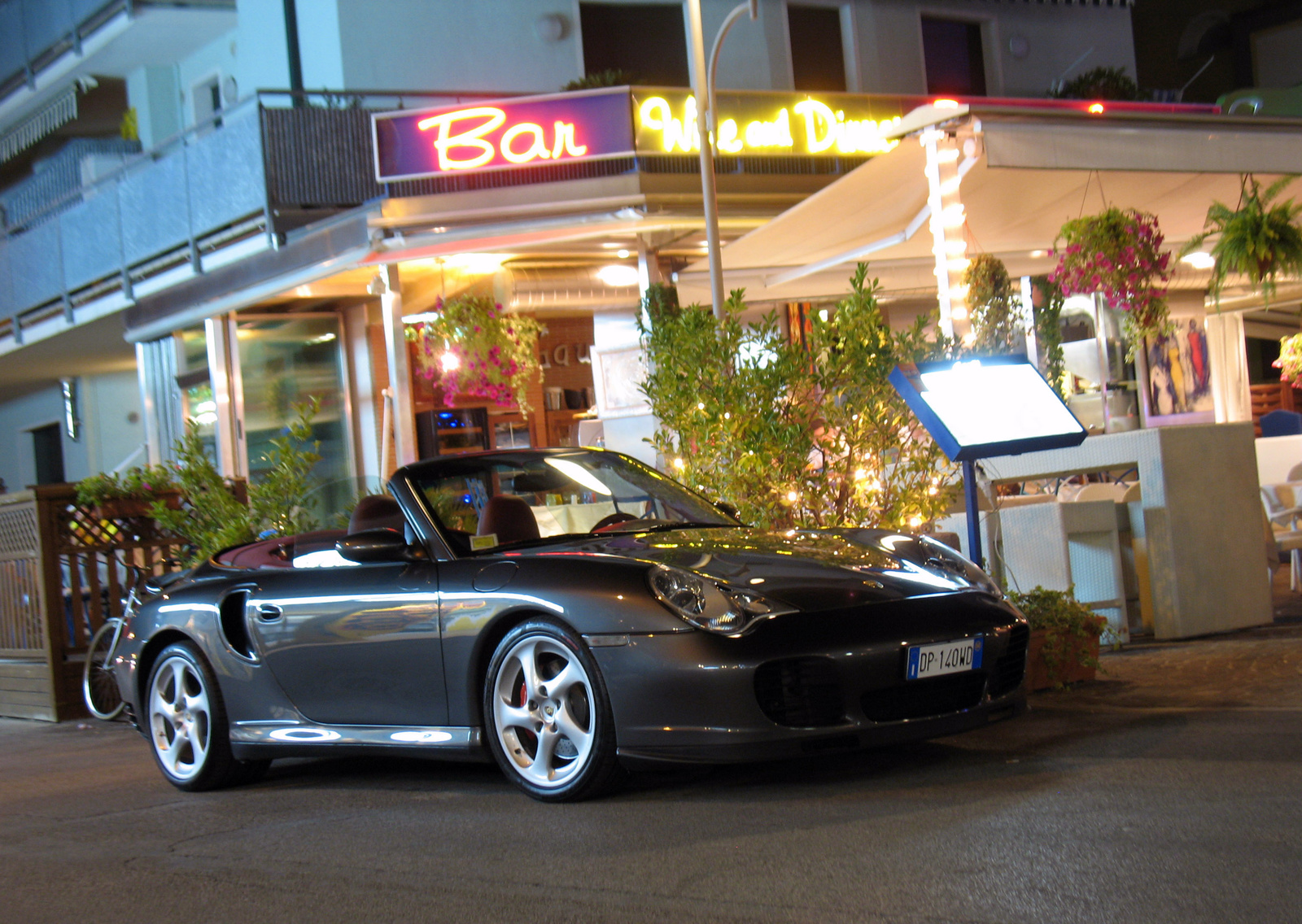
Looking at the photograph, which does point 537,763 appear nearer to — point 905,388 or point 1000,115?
point 905,388

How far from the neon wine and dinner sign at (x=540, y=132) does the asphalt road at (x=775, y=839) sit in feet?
28.5

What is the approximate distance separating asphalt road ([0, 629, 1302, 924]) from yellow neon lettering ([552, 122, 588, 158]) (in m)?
8.65

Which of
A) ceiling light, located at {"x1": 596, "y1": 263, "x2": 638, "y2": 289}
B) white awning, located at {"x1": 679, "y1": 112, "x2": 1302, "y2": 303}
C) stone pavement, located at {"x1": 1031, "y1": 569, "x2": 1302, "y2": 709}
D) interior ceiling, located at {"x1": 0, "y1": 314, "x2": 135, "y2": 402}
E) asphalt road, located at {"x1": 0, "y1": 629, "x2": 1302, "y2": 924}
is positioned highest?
interior ceiling, located at {"x1": 0, "y1": 314, "x2": 135, "y2": 402}

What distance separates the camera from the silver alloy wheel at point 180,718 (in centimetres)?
607

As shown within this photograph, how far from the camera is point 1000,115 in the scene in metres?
9.11

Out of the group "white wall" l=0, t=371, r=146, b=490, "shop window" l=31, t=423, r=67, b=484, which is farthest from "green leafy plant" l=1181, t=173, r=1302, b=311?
"shop window" l=31, t=423, r=67, b=484

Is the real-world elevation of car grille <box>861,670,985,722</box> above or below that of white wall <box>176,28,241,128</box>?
below

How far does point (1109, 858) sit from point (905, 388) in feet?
10.1

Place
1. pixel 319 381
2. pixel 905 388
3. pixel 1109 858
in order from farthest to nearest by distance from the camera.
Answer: pixel 319 381, pixel 905 388, pixel 1109 858

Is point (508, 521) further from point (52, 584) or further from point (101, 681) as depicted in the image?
point (52, 584)

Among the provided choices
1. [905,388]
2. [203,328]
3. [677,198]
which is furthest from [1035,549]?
[203,328]

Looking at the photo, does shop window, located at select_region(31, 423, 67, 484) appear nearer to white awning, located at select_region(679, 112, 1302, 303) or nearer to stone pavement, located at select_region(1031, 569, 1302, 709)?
white awning, located at select_region(679, 112, 1302, 303)

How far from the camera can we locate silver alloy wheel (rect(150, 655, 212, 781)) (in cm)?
607

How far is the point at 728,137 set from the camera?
1400cm
